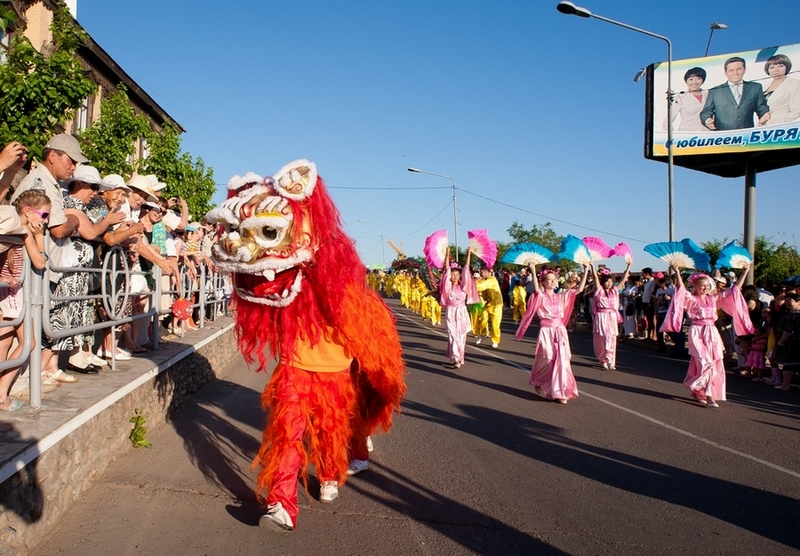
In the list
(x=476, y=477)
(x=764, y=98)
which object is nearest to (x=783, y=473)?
(x=476, y=477)

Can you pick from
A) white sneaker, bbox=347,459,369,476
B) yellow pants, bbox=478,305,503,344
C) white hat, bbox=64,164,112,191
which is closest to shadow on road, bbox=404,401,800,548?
white sneaker, bbox=347,459,369,476

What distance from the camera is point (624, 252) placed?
9984 mm

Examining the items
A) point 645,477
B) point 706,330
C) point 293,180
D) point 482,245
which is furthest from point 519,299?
point 293,180

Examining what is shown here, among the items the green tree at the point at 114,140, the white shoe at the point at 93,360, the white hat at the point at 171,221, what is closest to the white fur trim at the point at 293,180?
the white shoe at the point at 93,360

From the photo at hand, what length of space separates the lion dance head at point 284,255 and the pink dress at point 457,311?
25.1ft

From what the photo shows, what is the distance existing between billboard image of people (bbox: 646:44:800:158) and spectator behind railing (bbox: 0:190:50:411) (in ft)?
72.7

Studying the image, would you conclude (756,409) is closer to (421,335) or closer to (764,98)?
(421,335)

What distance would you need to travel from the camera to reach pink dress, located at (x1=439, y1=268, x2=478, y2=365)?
11828 millimetres

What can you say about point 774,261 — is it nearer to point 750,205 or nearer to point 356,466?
point 750,205

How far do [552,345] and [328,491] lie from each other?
5.02 m

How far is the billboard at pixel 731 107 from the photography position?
2239 centimetres

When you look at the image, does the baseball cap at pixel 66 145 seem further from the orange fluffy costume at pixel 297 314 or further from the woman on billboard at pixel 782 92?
the woman on billboard at pixel 782 92

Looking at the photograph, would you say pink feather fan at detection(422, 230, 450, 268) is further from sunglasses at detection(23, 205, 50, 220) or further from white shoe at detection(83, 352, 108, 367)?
sunglasses at detection(23, 205, 50, 220)

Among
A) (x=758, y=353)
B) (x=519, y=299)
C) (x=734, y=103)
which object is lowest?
(x=758, y=353)
